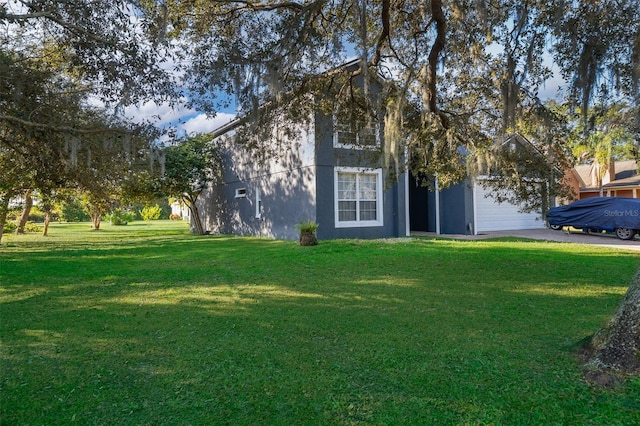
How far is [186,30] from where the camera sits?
7090 millimetres

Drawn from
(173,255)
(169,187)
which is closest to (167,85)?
(173,255)

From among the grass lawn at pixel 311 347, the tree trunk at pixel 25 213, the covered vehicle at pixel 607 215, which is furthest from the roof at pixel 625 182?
the tree trunk at pixel 25 213

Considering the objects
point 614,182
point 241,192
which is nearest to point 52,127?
point 241,192

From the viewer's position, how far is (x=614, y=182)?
925 inches

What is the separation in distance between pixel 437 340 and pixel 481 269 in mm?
4211

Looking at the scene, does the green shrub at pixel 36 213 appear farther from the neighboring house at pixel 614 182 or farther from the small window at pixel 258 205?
the neighboring house at pixel 614 182

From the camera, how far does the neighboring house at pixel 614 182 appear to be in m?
22.5

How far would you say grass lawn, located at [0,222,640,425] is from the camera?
2.58 metres

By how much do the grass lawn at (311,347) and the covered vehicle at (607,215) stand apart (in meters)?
6.81

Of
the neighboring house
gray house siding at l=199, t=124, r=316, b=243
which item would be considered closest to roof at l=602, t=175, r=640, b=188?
the neighboring house

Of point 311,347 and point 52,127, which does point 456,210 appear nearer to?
point 311,347

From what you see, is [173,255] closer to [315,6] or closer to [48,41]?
[48,41]

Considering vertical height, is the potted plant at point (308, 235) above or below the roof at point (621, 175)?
below

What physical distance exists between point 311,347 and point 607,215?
1393 centimetres
